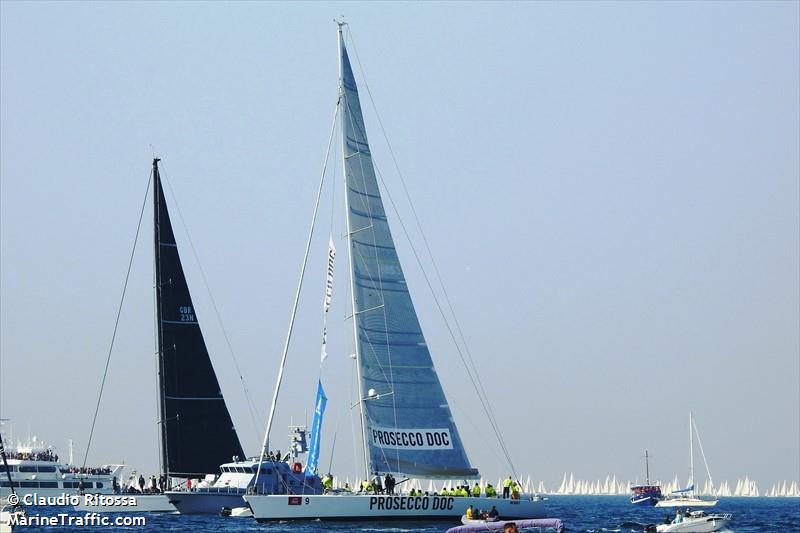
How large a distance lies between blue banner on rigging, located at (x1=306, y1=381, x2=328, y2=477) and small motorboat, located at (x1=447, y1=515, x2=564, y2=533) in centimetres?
1126

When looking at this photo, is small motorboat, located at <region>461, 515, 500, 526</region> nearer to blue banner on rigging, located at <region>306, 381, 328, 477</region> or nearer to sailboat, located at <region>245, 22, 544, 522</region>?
sailboat, located at <region>245, 22, 544, 522</region>

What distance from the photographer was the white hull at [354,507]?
54.3 metres

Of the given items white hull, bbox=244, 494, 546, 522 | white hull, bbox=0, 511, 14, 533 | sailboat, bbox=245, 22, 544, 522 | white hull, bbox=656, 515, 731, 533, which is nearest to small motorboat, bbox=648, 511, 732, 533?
white hull, bbox=656, 515, 731, 533

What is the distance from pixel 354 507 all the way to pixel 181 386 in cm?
2692

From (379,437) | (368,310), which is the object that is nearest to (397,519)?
(379,437)

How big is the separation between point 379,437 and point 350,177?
38.8 ft

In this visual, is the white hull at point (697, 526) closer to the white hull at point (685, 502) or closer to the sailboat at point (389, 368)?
the sailboat at point (389, 368)

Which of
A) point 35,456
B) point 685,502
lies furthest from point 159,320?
point 685,502

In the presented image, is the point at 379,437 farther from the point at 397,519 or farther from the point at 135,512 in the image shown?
the point at 135,512

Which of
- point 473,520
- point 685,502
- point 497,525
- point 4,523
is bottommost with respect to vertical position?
point 4,523

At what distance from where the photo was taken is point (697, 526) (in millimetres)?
65500

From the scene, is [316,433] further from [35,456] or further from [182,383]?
[35,456]

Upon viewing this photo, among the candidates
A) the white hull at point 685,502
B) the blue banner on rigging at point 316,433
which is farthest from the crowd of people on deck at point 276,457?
the white hull at point 685,502

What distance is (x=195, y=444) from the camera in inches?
3086
